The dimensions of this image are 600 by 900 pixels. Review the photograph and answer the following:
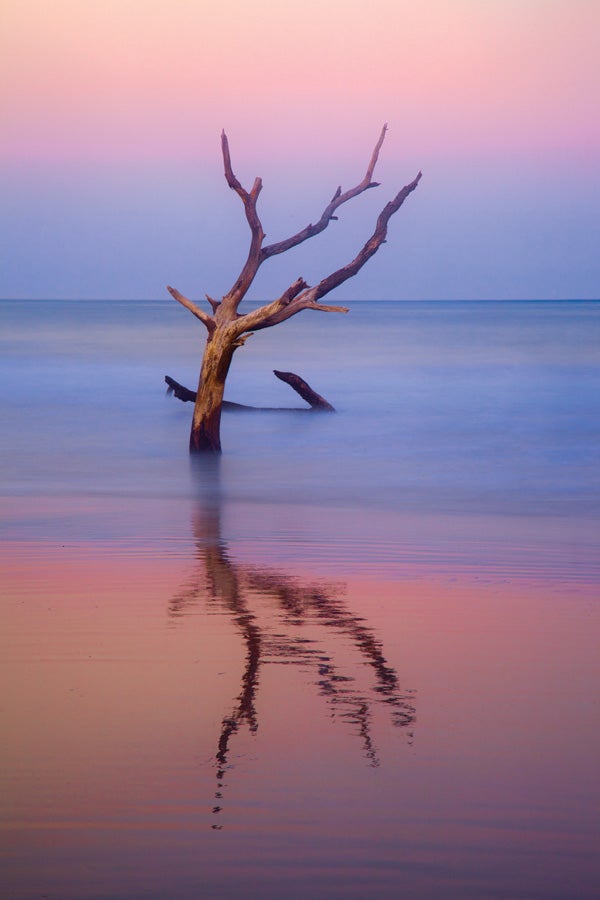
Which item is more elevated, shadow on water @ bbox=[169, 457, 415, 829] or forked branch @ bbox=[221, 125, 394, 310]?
forked branch @ bbox=[221, 125, 394, 310]

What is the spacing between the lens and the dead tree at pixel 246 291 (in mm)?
13891

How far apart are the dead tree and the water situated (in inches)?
57.2

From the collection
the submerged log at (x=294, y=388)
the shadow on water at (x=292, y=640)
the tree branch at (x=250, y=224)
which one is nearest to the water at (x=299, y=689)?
the shadow on water at (x=292, y=640)

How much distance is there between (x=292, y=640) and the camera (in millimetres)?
5828

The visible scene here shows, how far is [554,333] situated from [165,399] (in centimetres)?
5136

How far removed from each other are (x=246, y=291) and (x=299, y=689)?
928 cm

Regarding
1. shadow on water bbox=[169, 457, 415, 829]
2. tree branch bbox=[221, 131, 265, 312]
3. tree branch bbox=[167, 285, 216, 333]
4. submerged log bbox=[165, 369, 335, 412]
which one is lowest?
submerged log bbox=[165, 369, 335, 412]

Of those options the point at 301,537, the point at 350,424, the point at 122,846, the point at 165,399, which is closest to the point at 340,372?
the point at 165,399

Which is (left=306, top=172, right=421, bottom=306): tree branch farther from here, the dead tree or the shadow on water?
the shadow on water

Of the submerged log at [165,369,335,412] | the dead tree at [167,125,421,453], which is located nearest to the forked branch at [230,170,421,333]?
the dead tree at [167,125,421,453]

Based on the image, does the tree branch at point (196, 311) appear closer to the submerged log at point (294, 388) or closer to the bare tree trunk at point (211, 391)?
the bare tree trunk at point (211, 391)

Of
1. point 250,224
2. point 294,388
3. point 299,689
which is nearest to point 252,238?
point 250,224

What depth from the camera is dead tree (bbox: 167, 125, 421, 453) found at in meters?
13.9

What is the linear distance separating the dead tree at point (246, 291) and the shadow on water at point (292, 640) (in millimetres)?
5442
